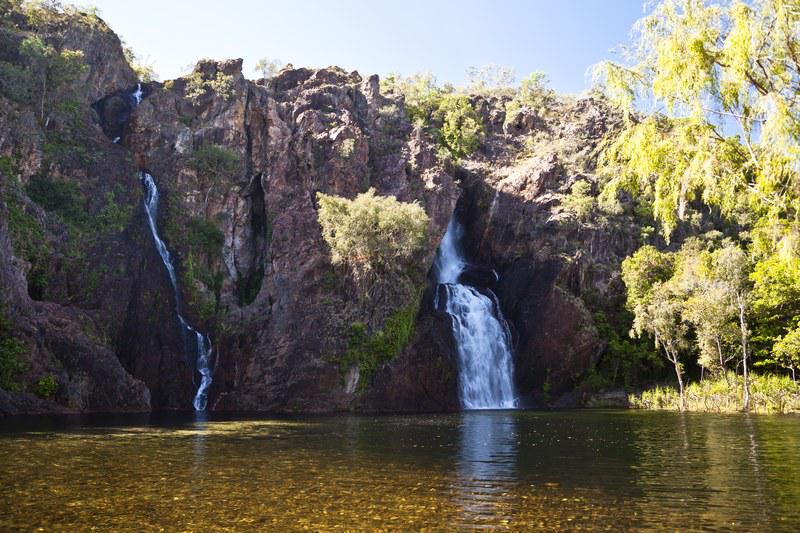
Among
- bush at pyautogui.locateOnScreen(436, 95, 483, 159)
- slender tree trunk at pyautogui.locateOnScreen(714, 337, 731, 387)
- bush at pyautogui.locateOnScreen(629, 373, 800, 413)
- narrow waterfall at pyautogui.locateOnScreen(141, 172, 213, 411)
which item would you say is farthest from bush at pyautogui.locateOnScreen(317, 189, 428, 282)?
bush at pyautogui.locateOnScreen(436, 95, 483, 159)

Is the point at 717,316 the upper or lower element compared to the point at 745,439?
upper

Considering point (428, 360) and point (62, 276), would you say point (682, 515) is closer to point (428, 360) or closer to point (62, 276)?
point (428, 360)

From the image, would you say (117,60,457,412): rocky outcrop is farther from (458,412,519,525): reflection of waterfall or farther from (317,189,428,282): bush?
(458,412,519,525): reflection of waterfall

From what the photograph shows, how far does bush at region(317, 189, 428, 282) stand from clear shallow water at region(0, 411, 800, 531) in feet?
104

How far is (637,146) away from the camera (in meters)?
14.8

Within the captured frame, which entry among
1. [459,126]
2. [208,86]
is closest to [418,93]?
[459,126]

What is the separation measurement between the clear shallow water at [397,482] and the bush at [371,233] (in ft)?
104

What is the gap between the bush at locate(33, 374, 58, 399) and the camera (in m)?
39.8

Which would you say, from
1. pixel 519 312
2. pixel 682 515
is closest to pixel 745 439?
pixel 682 515

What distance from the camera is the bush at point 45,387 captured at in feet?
131

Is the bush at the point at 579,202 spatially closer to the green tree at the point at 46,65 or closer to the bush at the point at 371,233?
the bush at the point at 371,233

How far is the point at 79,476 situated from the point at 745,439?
21201 millimetres

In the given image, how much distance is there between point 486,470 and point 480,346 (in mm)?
41408

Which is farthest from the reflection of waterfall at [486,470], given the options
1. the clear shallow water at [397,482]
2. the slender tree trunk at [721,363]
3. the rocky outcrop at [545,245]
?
the rocky outcrop at [545,245]
